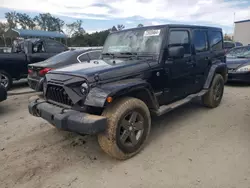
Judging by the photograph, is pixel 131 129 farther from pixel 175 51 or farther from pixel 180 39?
pixel 180 39

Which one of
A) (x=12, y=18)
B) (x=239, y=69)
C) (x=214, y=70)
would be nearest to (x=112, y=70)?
(x=214, y=70)

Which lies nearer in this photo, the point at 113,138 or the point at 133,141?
the point at 113,138

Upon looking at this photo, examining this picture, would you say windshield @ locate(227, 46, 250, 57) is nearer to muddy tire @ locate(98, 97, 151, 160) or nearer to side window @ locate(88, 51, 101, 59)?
side window @ locate(88, 51, 101, 59)

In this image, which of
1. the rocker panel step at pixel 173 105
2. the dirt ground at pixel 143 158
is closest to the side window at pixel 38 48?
the dirt ground at pixel 143 158

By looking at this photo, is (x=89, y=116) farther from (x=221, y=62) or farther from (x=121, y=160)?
(x=221, y=62)

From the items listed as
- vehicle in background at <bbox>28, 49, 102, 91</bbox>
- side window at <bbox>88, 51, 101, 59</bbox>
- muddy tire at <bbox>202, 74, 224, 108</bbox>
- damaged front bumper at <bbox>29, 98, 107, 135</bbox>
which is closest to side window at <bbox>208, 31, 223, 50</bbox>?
muddy tire at <bbox>202, 74, 224, 108</bbox>

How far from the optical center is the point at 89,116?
2.67 metres

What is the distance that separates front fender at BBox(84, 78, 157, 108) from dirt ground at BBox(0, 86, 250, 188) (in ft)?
3.10

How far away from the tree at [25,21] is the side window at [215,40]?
52752mm

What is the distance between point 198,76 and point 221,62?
4.25ft

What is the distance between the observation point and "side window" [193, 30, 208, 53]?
180 inches

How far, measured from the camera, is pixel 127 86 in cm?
294

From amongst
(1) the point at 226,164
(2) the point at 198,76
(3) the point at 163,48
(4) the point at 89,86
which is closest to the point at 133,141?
(4) the point at 89,86

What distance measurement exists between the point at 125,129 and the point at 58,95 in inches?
42.7
